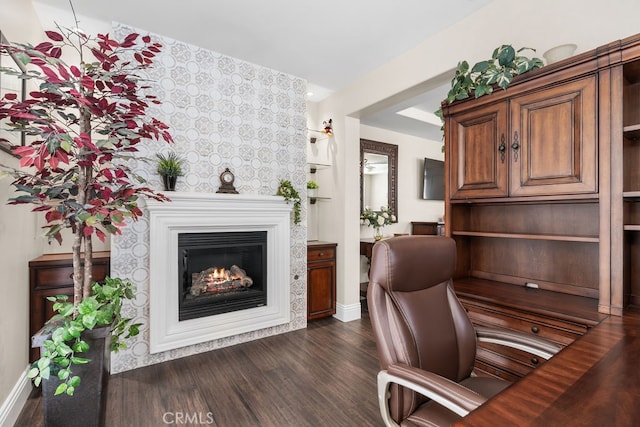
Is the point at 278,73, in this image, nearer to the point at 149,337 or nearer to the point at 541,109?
the point at 541,109

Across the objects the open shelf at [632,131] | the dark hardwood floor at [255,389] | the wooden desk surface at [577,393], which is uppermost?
the open shelf at [632,131]

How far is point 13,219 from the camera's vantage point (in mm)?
1900

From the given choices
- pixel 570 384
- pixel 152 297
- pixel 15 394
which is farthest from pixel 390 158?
pixel 15 394

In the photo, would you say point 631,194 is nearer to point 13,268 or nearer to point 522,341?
point 522,341

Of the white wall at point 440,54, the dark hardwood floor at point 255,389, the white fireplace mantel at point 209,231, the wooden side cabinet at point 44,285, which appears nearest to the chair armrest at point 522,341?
the dark hardwood floor at point 255,389

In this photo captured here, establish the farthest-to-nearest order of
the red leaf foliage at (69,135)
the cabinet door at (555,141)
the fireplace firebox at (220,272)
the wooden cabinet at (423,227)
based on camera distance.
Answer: the wooden cabinet at (423,227)
the fireplace firebox at (220,272)
the cabinet door at (555,141)
the red leaf foliage at (69,135)

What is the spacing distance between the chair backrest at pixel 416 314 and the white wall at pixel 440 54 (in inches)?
63.5

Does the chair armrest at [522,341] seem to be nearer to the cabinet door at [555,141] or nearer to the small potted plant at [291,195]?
the cabinet door at [555,141]

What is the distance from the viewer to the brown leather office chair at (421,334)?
116 cm

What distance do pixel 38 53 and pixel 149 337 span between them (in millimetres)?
2230

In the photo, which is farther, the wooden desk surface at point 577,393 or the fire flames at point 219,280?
the fire flames at point 219,280

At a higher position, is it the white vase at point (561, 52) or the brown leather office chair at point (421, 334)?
the white vase at point (561, 52)

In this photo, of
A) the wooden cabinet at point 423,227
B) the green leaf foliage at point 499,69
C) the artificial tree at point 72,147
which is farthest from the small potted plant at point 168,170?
the wooden cabinet at point 423,227

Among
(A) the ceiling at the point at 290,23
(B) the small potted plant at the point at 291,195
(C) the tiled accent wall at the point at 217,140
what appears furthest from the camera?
(B) the small potted plant at the point at 291,195
